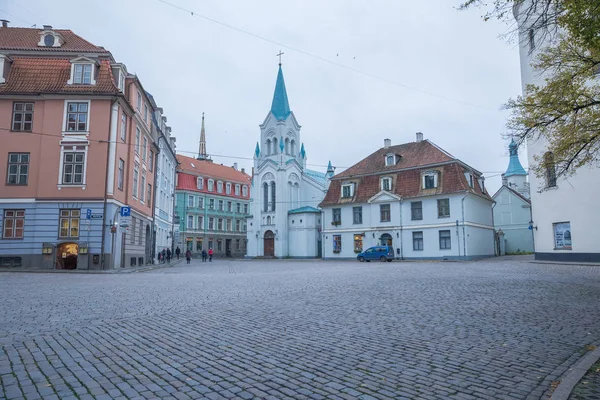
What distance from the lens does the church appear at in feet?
192

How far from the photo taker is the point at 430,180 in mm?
43562

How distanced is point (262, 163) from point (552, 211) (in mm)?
39701

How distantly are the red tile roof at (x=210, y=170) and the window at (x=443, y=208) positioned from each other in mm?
40568

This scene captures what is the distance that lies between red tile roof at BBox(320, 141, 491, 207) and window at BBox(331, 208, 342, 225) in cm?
103

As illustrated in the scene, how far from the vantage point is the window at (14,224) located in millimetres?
26406

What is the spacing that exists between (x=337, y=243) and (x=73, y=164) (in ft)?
102

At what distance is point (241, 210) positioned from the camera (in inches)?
3120

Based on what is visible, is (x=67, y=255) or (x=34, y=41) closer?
(x=67, y=255)

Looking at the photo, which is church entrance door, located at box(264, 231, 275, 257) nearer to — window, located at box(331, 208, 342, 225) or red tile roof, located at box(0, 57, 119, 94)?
window, located at box(331, 208, 342, 225)

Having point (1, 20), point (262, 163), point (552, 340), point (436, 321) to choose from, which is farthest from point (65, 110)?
point (262, 163)

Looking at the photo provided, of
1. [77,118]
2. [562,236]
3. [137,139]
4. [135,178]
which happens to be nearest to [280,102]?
[137,139]

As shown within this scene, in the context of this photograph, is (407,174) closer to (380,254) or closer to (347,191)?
(347,191)

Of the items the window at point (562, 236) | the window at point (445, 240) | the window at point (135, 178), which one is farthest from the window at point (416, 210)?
the window at point (135, 178)

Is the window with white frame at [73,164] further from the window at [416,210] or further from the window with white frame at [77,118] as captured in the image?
the window at [416,210]
